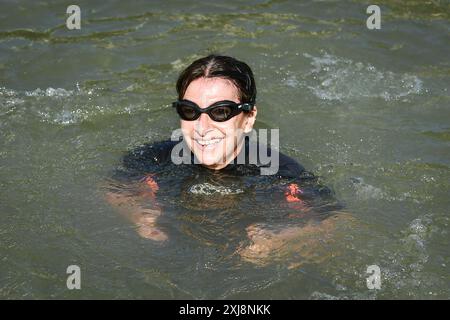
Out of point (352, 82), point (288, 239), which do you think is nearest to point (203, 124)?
point (288, 239)

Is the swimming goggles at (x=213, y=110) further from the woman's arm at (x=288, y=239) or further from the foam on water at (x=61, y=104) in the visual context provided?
the foam on water at (x=61, y=104)

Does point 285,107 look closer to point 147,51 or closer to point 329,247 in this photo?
point 147,51

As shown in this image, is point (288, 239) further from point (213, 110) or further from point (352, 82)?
point (352, 82)

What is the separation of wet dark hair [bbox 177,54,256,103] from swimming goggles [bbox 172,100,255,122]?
0.15 metres

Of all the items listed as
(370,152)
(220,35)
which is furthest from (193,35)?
(370,152)

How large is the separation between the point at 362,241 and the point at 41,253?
7.52ft

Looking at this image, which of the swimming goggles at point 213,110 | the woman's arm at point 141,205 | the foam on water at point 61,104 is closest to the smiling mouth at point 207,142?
the swimming goggles at point 213,110

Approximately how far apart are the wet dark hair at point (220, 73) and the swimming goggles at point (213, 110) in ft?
0.51

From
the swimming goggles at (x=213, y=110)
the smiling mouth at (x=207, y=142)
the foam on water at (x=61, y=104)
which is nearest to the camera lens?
the swimming goggles at (x=213, y=110)

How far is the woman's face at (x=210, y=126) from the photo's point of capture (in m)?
4.93

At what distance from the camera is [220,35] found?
27.3 ft

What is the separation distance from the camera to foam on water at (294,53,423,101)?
7250 millimetres

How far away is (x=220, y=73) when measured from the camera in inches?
197
